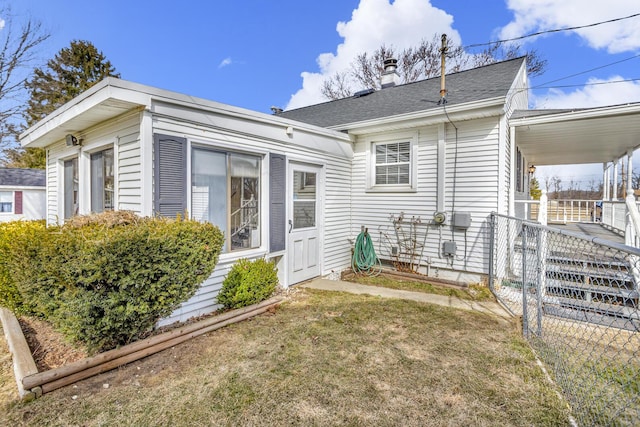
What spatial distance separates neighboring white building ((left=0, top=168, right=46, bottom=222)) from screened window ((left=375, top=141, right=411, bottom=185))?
50.8 feet

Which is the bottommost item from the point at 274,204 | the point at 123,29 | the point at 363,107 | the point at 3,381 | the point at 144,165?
the point at 3,381

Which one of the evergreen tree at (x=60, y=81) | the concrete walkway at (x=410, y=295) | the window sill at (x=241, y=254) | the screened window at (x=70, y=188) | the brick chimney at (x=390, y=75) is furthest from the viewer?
the evergreen tree at (x=60, y=81)

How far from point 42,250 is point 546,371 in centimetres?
451

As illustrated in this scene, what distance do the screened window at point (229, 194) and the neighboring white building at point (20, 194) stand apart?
14336mm

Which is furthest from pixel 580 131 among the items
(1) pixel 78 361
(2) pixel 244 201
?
(1) pixel 78 361

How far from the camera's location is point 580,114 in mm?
5012

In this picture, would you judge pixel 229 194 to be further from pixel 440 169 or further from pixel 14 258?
pixel 440 169

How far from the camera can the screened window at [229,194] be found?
4.13 meters

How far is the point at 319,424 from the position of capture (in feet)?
6.84

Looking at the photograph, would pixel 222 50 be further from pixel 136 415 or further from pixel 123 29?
pixel 136 415

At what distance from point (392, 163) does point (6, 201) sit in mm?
16966

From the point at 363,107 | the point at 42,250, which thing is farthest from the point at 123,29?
the point at 42,250

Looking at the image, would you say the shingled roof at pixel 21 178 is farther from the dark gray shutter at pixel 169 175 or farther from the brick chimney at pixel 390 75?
the brick chimney at pixel 390 75

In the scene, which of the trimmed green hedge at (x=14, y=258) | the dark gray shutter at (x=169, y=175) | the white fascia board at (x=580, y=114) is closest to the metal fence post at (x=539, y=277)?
the white fascia board at (x=580, y=114)
